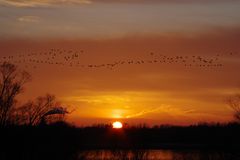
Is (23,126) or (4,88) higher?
(4,88)

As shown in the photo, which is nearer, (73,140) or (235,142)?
(73,140)

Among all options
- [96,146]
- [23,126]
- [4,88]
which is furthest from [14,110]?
[23,126]

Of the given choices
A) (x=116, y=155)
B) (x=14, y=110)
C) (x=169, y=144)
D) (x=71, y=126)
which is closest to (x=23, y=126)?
(x=71, y=126)

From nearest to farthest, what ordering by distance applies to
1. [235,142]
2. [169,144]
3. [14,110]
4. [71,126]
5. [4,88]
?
[71,126] → [235,142] → [14,110] → [4,88] → [169,144]

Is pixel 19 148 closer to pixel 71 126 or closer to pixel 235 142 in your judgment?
pixel 71 126

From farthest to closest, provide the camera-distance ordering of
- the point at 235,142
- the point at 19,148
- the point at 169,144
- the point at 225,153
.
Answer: the point at 169,144 < the point at 235,142 < the point at 225,153 < the point at 19,148

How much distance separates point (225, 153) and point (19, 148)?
29958 millimetres

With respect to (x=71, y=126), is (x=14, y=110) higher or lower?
higher

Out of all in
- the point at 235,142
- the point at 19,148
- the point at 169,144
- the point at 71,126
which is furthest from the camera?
Answer: the point at 169,144

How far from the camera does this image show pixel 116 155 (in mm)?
71125

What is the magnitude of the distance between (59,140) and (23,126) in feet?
23.8

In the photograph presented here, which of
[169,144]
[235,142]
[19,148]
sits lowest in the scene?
[19,148]

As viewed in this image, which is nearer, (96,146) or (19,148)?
(19,148)

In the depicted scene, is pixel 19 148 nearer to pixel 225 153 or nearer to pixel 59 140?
pixel 59 140
